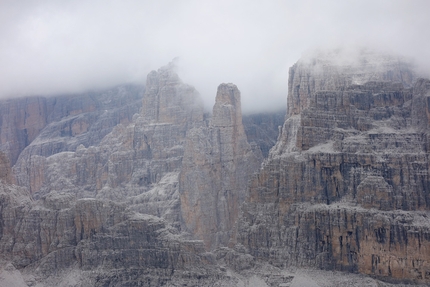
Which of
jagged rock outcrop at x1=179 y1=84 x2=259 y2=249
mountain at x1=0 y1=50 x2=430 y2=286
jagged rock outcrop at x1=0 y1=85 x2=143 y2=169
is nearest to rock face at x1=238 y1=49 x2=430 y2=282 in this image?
mountain at x1=0 y1=50 x2=430 y2=286

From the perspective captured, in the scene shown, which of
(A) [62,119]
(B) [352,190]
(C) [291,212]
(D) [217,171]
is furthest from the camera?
(A) [62,119]

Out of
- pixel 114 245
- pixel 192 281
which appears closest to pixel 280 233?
pixel 192 281

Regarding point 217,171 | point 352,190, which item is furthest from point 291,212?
point 217,171

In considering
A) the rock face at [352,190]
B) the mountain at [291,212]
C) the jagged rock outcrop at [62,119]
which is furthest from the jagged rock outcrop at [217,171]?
the jagged rock outcrop at [62,119]

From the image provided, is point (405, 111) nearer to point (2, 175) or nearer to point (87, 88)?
point (2, 175)

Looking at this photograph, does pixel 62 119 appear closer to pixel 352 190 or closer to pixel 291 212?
pixel 291 212

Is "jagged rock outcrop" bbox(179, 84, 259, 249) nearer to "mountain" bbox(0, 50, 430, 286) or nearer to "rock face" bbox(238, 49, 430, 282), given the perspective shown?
"mountain" bbox(0, 50, 430, 286)

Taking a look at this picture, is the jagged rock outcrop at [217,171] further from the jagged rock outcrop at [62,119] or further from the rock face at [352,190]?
the jagged rock outcrop at [62,119]
